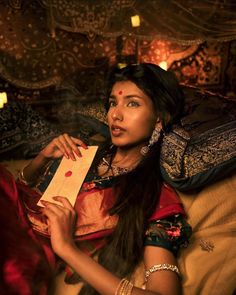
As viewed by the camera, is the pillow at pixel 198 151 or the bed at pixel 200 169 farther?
the pillow at pixel 198 151

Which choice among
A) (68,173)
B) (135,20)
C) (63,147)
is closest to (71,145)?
(63,147)

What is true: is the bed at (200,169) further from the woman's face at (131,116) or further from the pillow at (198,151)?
the woman's face at (131,116)

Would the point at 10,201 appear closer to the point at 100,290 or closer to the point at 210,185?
the point at 100,290

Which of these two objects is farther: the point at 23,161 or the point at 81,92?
the point at 81,92

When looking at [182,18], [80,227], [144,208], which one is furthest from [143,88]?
[182,18]

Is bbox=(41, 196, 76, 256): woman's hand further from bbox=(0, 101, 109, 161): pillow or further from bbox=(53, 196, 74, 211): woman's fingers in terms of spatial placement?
bbox=(0, 101, 109, 161): pillow

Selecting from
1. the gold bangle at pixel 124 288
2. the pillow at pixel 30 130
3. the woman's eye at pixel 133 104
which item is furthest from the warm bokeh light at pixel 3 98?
the gold bangle at pixel 124 288

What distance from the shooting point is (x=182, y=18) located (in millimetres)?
1787

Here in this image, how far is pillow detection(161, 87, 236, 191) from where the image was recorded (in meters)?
1.25

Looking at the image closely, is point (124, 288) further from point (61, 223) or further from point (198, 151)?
point (198, 151)

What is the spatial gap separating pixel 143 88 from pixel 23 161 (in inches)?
25.2

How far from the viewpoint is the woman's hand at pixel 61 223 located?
0.95 m

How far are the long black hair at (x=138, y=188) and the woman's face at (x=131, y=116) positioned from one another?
29mm

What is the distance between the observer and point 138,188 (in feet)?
3.86
